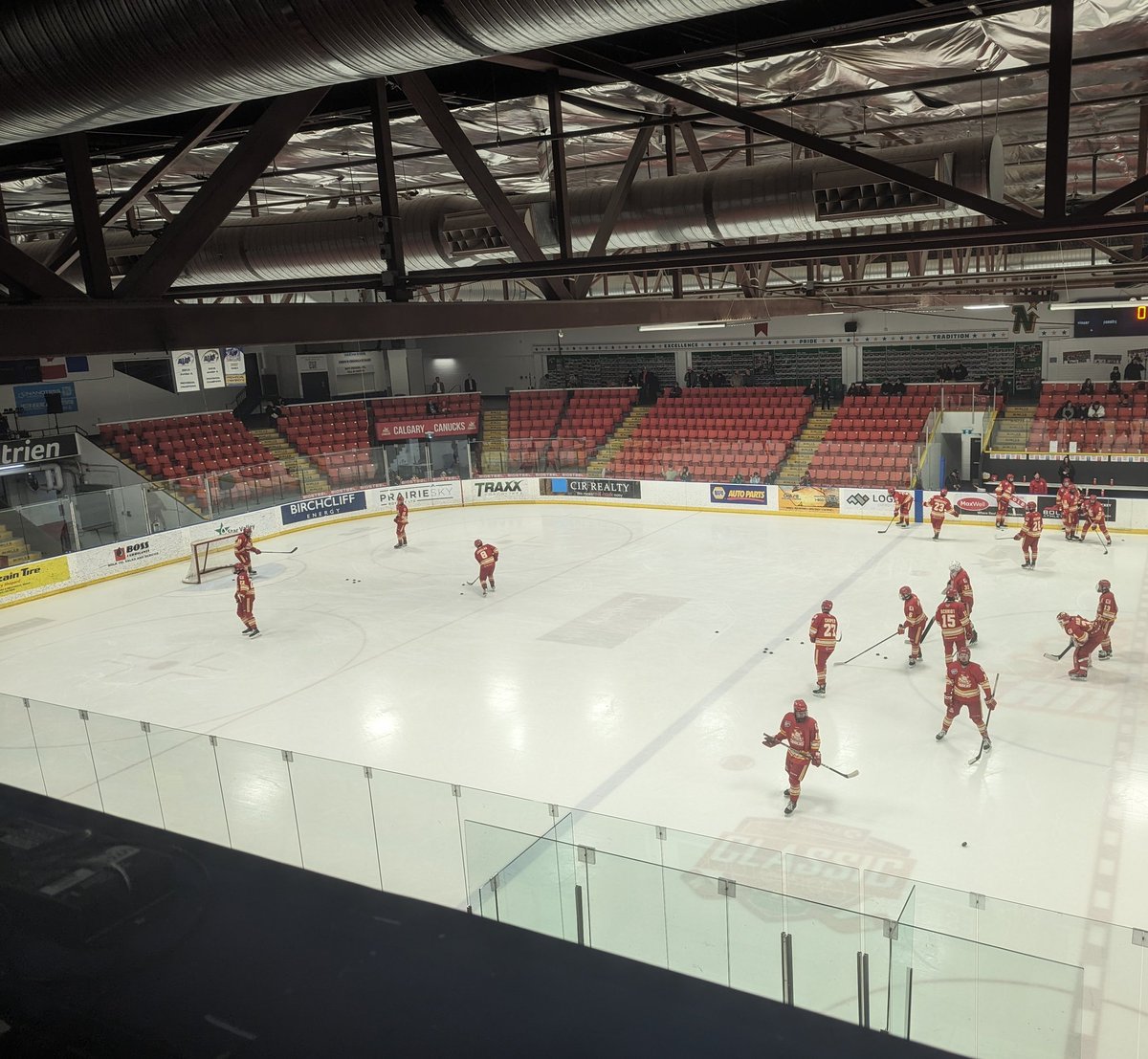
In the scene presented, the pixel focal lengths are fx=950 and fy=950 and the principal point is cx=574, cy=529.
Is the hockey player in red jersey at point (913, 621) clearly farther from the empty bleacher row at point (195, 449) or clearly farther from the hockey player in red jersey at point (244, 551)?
the empty bleacher row at point (195, 449)

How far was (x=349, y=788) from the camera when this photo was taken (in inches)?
282

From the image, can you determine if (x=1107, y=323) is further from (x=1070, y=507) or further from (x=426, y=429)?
(x=426, y=429)

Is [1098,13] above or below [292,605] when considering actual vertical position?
above

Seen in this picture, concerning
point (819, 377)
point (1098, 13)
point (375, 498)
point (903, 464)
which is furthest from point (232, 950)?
point (819, 377)

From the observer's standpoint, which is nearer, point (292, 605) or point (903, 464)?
point (292, 605)

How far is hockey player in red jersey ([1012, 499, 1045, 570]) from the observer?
16344 mm

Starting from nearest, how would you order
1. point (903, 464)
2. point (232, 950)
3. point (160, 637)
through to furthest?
point (232, 950), point (160, 637), point (903, 464)

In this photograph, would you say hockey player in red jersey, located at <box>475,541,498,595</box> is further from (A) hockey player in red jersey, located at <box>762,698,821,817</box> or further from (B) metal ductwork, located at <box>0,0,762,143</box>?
(B) metal ductwork, located at <box>0,0,762,143</box>

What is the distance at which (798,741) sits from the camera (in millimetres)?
8797

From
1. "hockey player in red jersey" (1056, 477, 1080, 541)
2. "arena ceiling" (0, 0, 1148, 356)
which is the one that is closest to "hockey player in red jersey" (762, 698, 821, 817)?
"arena ceiling" (0, 0, 1148, 356)

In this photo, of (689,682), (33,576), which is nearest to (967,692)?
(689,682)

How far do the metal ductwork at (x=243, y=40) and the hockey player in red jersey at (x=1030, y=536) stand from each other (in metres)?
15.5

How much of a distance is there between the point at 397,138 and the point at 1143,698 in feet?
33.9

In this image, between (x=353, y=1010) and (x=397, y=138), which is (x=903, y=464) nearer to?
(x=397, y=138)
